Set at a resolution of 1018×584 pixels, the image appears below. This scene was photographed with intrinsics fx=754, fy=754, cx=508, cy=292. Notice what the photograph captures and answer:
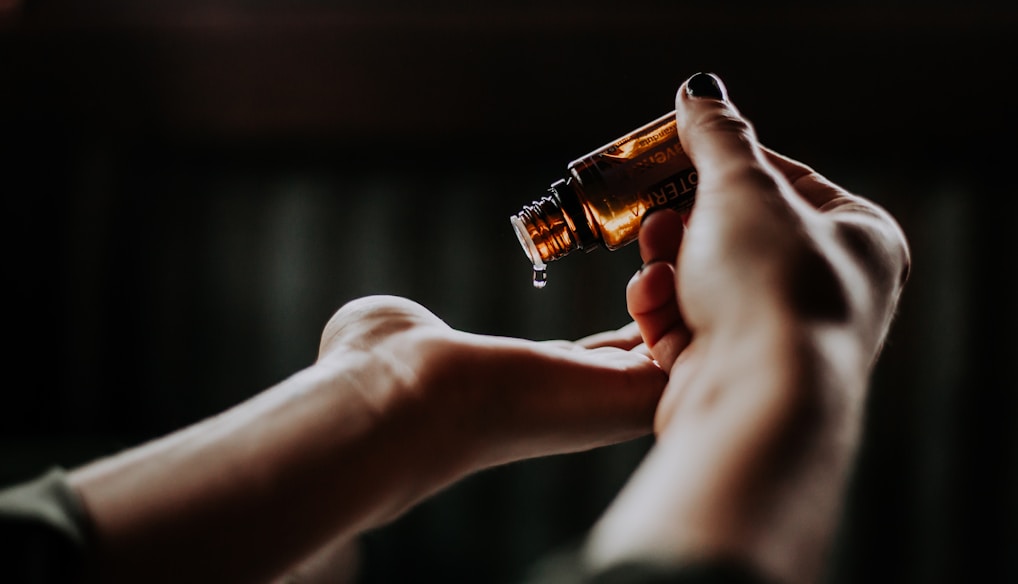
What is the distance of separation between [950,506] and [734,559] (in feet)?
5.77

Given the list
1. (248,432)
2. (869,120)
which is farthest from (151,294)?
(869,120)

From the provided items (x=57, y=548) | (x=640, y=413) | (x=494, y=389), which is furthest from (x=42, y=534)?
(x=640, y=413)

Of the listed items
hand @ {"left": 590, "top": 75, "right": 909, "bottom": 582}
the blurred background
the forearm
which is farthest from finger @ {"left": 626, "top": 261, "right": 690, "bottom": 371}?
the blurred background

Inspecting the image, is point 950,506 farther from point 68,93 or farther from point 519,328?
point 68,93

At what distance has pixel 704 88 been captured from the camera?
658 mm

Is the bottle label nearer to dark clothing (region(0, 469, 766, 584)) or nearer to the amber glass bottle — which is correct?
the amber glass bottle

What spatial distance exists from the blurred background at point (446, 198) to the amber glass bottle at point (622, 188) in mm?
1055

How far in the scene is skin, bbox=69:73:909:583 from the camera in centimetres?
34

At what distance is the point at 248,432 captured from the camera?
0.55 m

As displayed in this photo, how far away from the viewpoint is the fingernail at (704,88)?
65 centimetres

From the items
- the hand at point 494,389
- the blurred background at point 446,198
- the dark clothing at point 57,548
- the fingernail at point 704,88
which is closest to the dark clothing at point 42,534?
the dark clothing at point 57,548

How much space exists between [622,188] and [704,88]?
11 centimetres

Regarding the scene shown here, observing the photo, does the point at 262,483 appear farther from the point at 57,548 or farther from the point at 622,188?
the point at 622,188

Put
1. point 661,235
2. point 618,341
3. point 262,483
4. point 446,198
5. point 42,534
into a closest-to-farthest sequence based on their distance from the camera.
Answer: point 42,534, point 262,483, point 661,235, point 618,341, point 446,198
